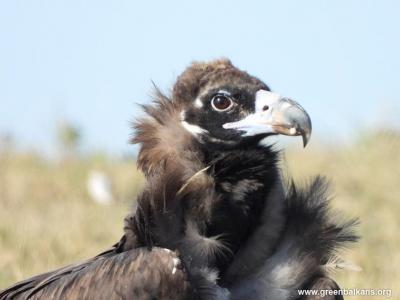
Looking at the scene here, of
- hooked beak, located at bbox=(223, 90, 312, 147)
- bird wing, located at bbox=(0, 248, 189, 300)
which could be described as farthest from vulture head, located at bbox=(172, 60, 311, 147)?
bird wing, located at bbox=(0, 248, 189, 300)

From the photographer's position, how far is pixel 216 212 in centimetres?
588

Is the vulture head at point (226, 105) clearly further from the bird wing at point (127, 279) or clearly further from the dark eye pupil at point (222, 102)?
the bird wing at point (127, 279)

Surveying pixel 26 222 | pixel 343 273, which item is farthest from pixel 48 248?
pixel 343 273

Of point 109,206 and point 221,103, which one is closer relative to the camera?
point 221,103

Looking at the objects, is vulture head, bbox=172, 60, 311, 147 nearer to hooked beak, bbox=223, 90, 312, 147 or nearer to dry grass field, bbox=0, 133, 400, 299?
hooked beak, bbox=223, 90, 312, 147

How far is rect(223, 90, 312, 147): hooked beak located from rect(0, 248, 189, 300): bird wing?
87 cm

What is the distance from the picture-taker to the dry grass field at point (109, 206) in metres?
8.63

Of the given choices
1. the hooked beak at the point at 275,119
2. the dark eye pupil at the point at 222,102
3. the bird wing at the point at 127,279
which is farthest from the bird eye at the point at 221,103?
the bird wing at the point at 127,279

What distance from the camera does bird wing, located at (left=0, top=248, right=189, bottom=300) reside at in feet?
17.9

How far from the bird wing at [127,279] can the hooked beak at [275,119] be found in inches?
34.1

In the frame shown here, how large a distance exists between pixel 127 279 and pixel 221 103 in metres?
1.17

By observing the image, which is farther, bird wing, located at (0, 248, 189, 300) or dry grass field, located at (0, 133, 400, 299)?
dry grass field, located at (0, 133, 400, 299)

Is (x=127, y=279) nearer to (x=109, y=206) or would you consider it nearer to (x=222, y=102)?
(x=222, y=102)

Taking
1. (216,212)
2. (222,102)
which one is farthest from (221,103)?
(216,212)
